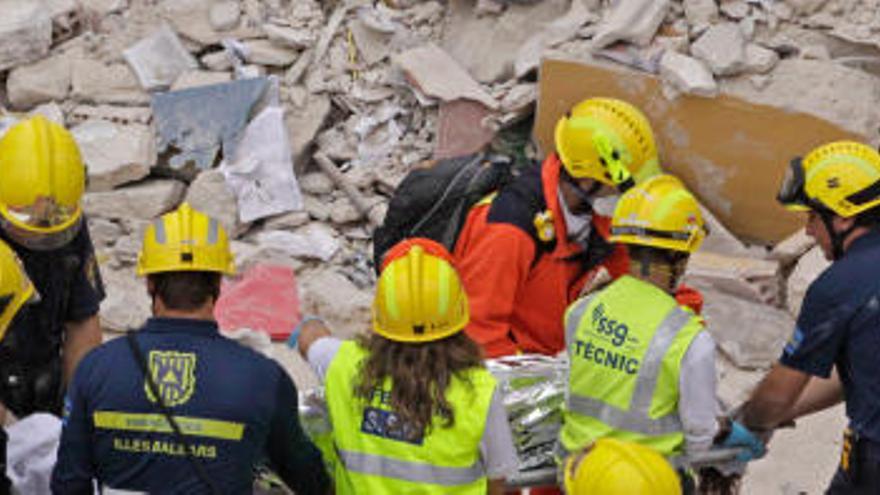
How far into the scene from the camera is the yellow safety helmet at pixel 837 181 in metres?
3.48

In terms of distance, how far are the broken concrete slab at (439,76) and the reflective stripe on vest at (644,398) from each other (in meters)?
4.61

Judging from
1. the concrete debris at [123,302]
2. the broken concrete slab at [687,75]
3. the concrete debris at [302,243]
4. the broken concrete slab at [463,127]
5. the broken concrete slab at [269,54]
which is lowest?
the concrete debris at [123,302]

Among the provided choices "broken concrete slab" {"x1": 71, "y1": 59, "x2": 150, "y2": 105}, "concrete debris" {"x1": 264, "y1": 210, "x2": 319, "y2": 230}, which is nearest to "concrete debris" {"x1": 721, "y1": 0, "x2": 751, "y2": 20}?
"concrete debris" {"x1": 264, "y1": 210, "x2": 319, "y2": 230}

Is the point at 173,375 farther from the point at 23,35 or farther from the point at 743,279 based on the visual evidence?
the point at 23,35

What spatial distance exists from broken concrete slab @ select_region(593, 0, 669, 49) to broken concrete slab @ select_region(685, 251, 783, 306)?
1.74m

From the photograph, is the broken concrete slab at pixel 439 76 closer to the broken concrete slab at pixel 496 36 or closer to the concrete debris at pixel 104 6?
the broken concrete slab at pixel 496 36

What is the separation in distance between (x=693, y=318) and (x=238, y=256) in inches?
186

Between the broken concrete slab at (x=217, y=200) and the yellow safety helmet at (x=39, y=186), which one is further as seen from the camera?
the broken concrete slab at (x=217, y=200)

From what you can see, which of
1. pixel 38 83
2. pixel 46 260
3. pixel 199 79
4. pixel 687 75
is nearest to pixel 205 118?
pixel 199 79

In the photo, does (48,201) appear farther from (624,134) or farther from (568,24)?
(568,24)

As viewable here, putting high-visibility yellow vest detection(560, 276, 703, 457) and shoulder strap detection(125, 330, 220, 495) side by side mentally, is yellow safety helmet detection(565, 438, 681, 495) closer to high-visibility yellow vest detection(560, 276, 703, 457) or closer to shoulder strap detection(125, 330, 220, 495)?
high-visibility yellow vest detection(560, 276, 703, 457)

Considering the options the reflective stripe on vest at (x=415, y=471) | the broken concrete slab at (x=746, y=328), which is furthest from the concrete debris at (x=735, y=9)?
the reflective stripe on vest at (x=415, y=471)

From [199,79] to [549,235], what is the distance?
515 cm

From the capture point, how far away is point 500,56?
8.30 m
